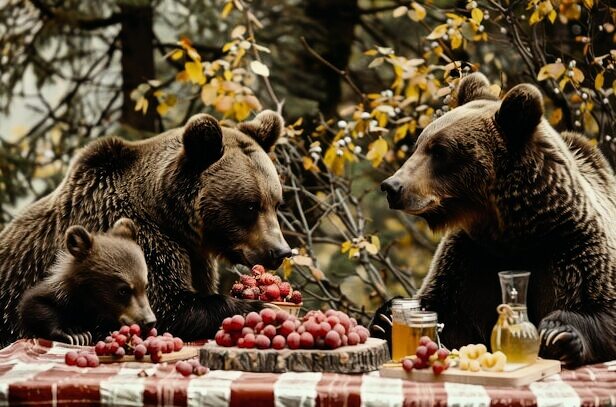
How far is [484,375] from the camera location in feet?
10.4

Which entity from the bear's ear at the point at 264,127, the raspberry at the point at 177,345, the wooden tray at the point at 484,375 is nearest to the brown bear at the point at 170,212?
the bear's ear at the point at 264,127

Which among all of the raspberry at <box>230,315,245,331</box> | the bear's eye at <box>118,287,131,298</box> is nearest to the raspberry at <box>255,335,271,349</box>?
the raspberry at <box>230,315,245,331</box>

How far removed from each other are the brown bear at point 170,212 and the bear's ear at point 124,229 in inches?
8.0

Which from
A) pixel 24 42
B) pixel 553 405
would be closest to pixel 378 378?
pixel 553 405

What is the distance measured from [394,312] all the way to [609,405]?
0.87 m

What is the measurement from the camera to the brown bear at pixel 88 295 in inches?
163

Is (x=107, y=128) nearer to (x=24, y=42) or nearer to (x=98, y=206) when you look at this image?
(x=24, y=42)

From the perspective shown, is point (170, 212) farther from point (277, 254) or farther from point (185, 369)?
point (185, 369)

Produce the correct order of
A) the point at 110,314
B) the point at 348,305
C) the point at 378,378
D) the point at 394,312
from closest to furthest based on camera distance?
the point at 378,378
the point at 394,312
the point at 110,314
the point at 348,305

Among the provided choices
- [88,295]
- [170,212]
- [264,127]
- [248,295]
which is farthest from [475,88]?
[88,295]

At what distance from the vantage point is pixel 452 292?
4.39 meters

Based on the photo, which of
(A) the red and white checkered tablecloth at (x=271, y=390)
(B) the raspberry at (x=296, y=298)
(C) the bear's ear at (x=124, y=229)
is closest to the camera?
(A) the red and white checkered tablecloth at (x=271, y=390)

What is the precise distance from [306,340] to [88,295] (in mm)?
1196

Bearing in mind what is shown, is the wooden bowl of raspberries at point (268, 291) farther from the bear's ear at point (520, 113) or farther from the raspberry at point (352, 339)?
the bear's ear at point (520, 113)
